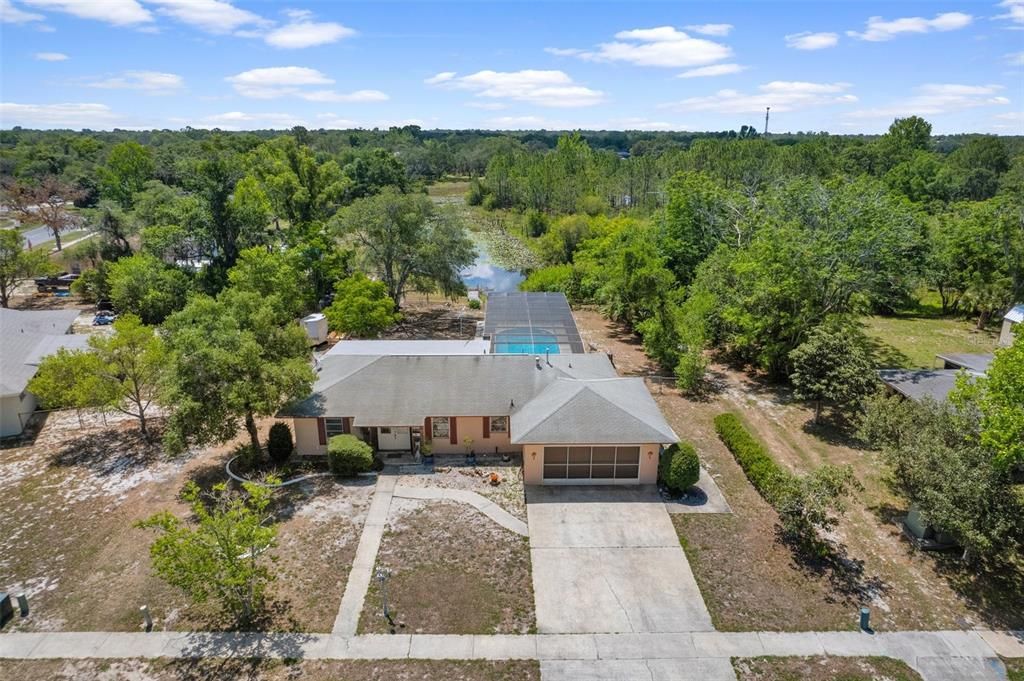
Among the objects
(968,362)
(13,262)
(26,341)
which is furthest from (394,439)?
(13,262)

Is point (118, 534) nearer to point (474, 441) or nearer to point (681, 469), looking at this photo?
point (474, 441)

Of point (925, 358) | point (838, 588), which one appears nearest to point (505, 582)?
point (838, 588)

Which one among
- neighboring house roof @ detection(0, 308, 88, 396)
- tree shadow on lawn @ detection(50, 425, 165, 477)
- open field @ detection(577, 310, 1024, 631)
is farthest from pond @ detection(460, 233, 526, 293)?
open field @ detection(577, 310, 1024, 631)

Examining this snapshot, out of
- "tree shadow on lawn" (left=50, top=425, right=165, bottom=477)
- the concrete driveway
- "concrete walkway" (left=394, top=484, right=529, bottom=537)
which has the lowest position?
the concrete driveway

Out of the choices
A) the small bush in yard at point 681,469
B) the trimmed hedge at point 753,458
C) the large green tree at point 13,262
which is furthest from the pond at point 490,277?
the small bush in yard at point 681,469

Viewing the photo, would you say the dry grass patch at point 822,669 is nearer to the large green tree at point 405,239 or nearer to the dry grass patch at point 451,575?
the dry grass patch at point 451,575

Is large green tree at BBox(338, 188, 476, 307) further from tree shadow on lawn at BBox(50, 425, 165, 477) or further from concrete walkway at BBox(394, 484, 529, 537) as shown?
concrete walkway at BBox(394, 484, 529, 537)
